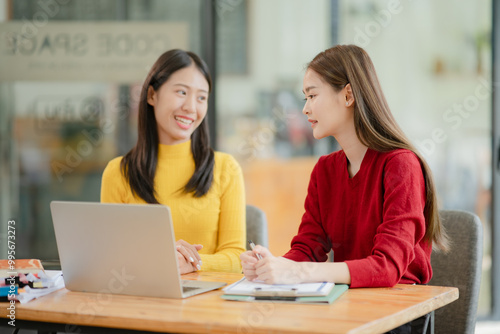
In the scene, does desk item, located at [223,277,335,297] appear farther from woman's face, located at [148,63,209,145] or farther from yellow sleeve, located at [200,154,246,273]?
woman's face, located at [148,63,209,145]

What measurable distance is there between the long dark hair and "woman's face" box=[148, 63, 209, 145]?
0.03 meters

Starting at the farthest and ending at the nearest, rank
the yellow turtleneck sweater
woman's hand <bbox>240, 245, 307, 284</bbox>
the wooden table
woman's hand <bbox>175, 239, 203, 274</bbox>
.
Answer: the yellow turtleneck sweater, woman's hand <bbox>175, 239, 203, 274</bbox>, woman's hand <bbox>240, 245, 307, 284</bbox>, the wooden table

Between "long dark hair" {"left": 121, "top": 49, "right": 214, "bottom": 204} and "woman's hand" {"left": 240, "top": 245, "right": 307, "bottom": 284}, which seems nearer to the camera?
"woman's hand" {"left": 240, "top": 245, "right": 307, "bottom": 284}

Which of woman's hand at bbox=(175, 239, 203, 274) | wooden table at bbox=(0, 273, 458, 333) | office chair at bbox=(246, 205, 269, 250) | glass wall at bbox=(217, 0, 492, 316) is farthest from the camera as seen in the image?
glass wall at bbox=(217, 0, 492, 316)

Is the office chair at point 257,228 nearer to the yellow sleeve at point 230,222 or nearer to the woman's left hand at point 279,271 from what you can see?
the yellow sleeve at point 230,222

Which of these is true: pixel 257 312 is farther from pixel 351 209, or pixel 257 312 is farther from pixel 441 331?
pixel 441 331

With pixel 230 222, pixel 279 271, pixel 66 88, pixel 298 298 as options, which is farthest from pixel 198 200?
pixel 66 88

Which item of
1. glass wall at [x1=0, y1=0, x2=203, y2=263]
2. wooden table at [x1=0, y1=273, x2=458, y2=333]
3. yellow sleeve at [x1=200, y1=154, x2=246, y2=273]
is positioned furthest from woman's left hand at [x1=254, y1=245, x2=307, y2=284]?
glass wall at [x1=0, y1=0, x2=203, y2=263]

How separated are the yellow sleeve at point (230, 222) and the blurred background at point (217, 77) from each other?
168cm

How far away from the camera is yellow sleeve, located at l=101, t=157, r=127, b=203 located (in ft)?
7.87

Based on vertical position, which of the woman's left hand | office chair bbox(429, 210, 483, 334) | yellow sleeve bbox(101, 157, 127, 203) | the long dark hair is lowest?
office chair bbox(429, 210, 483, 334)

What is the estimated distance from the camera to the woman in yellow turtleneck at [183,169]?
2342 mm

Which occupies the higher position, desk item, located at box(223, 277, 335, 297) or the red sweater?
the red sweater

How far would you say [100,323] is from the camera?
54.7 inches
